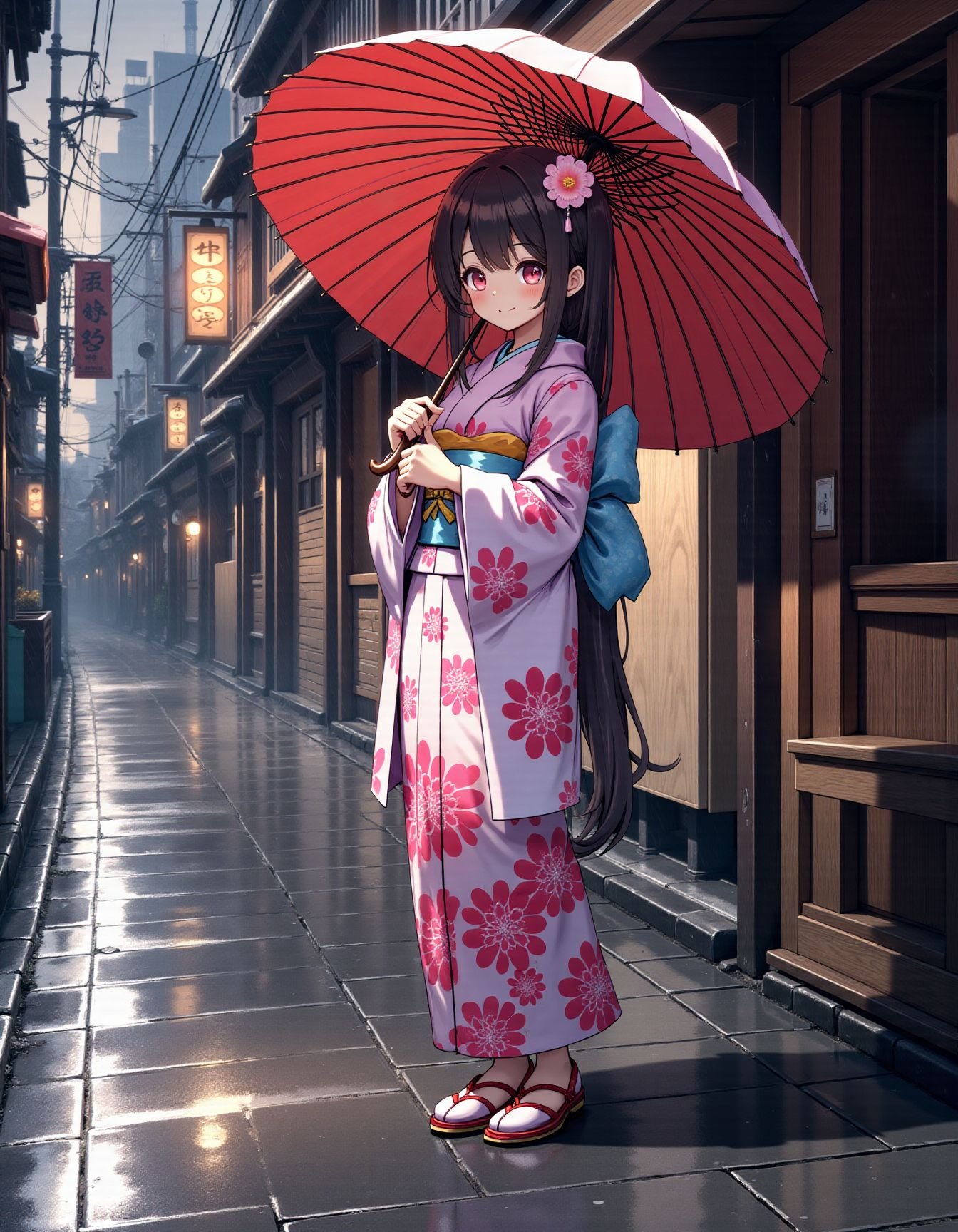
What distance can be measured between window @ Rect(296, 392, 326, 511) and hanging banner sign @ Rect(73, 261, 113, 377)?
12.0m

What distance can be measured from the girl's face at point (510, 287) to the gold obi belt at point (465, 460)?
0.31 meters

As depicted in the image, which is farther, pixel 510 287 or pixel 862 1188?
pixel 510 287

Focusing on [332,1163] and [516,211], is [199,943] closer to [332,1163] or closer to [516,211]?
[332,1163]

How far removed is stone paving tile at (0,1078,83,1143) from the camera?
3.33 m

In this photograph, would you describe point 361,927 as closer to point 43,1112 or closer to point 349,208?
point 43,1112

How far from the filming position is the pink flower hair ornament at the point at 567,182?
3176 millimetres

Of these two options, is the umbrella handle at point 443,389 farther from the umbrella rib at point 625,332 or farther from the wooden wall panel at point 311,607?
the wooden wall panel at point 311,607

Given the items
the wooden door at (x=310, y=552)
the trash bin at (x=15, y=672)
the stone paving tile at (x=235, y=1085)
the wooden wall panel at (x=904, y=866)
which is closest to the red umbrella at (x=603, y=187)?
the wooden wall panel at (x=904, y=866)

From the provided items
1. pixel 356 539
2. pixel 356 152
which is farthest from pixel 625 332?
pixel 356 539

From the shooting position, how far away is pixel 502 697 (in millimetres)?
3129

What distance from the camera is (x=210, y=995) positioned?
458cm

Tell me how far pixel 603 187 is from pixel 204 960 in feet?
10.9

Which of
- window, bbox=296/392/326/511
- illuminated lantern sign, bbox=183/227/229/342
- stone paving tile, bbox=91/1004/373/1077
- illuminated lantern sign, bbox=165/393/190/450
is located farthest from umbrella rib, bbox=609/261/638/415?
illuminated lantern sign, bbox=165/393/190/450

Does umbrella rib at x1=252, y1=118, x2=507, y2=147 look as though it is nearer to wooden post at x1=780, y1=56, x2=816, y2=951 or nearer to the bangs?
the bangs
